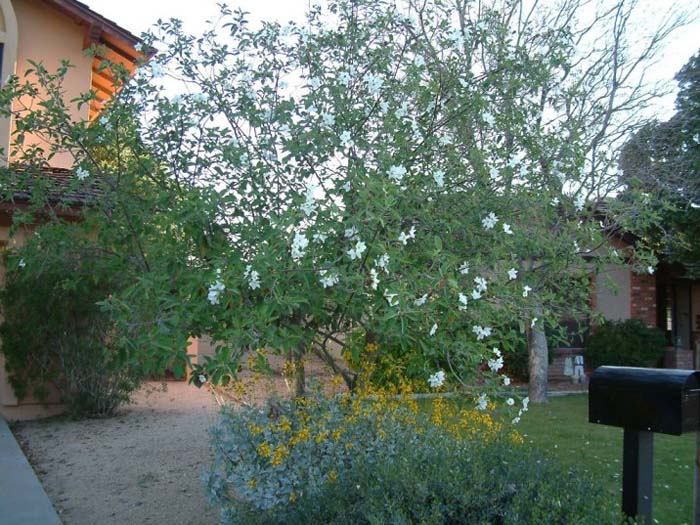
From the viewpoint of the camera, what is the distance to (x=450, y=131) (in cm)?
524

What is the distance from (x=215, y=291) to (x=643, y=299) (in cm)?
1507

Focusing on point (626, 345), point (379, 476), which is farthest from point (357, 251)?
point (626, 345)

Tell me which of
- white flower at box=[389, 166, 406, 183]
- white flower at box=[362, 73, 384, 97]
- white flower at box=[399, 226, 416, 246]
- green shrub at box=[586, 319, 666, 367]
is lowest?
green shrub at box=[586, 319, 666, 367]

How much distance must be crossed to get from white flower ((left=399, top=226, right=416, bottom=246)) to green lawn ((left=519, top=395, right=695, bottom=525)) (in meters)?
1.96

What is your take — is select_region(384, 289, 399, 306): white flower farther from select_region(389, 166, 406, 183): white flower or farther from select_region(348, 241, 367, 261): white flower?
select_region(389, 166, 406, 183): white flower

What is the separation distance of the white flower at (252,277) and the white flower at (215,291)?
5.1 inches

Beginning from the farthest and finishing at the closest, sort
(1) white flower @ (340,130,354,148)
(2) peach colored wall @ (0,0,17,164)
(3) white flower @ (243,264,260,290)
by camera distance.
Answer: (2) peach colored wall @ (0,0,17,164)
(1) white flower @ (340,130,354,148)
(3) white flower @ (243,264,260,290)

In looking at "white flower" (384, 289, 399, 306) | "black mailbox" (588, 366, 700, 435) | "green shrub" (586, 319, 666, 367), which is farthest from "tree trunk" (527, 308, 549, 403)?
"white flower" (384, 289, 399, 306)

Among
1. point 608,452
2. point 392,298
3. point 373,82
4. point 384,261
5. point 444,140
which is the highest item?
point 373,82

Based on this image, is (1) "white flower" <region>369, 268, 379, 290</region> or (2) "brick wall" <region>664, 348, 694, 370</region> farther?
(2) "brick wall" <region>664, 348, 694, 370</region>

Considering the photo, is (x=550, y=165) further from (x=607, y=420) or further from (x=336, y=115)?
(x=607, y=420)

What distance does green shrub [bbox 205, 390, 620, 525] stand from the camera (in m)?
3.25

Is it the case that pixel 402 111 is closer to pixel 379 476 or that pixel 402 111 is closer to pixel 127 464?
pixel 379 476

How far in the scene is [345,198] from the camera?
4434mm
